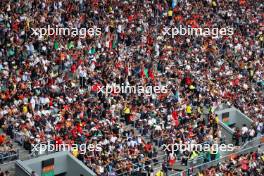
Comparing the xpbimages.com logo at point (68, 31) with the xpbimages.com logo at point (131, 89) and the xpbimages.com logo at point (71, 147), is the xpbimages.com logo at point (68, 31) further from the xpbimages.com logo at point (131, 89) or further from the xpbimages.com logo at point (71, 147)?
the xpbimages.com logo at point (71, 147)

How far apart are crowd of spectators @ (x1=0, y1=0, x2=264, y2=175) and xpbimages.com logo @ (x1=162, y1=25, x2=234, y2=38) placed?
0.42 meters

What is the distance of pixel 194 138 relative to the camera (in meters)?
36.3

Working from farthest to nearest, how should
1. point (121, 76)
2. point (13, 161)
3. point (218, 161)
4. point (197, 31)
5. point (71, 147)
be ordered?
point (197, 31)
point (121, 76)
point (218, 161)
point (71, 147)
point (13, 161)

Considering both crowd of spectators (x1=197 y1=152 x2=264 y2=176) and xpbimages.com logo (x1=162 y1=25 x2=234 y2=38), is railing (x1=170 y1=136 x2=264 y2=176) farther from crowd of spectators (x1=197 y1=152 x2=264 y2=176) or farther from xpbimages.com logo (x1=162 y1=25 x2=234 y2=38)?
xpbimages.com logo (x1=162 y1=25 x2=234 y2=38)

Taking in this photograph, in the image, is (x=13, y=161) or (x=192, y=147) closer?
(x=13, y=161)

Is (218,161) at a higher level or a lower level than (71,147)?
lower

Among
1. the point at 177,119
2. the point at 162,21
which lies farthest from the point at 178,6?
the point at 177,119

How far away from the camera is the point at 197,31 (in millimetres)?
47656

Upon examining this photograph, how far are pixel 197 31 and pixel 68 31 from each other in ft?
35.9

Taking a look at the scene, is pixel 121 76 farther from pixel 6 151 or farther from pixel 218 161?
pixel 6 151

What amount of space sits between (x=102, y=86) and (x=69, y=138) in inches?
212

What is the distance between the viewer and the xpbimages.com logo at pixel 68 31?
3891 centimetres

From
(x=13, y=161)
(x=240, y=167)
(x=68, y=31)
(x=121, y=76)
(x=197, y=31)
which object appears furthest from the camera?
(x=197, y=31)

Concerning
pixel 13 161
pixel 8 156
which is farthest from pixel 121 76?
pixel 8 156
